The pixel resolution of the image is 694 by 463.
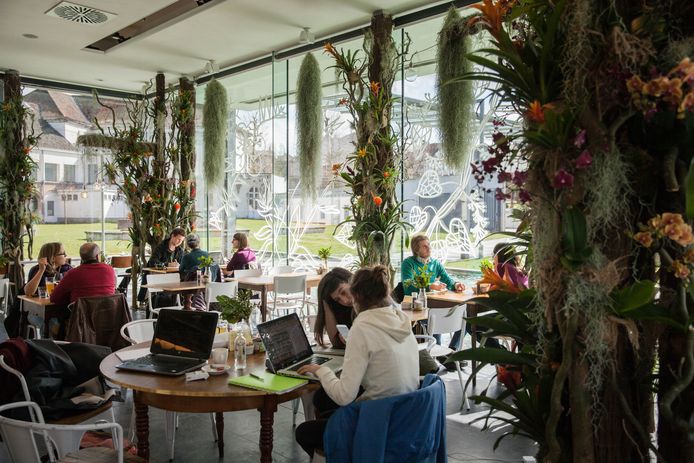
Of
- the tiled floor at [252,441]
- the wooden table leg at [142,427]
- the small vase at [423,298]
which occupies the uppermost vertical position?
the small vase at [423,298]

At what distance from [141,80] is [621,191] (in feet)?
31.7

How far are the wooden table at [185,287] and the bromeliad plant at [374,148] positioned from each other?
6.27 feet

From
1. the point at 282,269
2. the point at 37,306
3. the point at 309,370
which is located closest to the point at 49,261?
the point at 37,306

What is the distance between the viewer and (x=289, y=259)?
8.24m

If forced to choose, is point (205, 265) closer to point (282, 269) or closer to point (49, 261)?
point (282, 269)

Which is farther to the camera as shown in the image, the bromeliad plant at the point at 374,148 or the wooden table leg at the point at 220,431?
the bromeliad plant at the point at 374,148

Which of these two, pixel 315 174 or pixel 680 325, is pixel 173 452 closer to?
pixel 680 325

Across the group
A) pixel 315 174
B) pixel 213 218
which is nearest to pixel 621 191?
pixel 315 174

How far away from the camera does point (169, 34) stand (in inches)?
283

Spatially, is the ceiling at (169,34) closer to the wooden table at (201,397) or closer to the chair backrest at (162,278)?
the chair backrest at (162,278)

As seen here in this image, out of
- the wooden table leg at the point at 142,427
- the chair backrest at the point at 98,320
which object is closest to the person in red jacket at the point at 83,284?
the chair backrest at the point at 98,320

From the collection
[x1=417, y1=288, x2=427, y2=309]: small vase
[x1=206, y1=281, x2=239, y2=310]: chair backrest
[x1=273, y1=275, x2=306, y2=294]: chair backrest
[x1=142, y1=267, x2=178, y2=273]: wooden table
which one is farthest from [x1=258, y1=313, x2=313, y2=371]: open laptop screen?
[x1=142, y1=267, x2=178, y2=273]: wooden table

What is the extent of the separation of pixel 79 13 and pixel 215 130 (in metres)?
2.80

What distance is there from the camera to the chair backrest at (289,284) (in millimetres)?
6633
